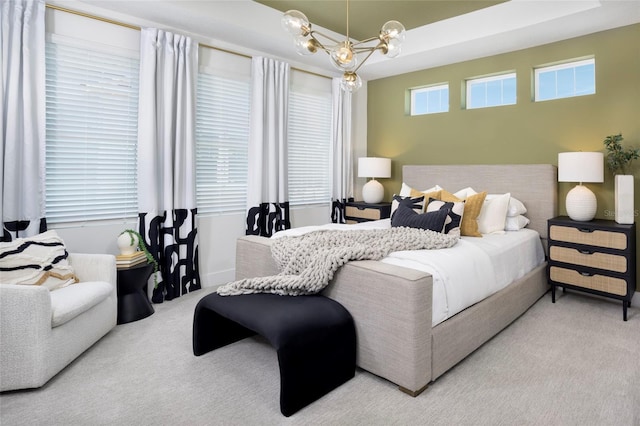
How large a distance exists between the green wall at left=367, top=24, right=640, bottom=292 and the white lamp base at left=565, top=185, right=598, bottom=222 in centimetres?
32

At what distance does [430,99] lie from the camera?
497 cm

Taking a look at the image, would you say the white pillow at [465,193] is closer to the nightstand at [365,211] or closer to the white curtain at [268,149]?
the nightstand at [365,211]

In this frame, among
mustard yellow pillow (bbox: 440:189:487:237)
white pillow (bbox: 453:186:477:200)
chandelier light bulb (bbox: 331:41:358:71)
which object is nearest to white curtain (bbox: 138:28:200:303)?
chandelier light bulb (bbox: 331:41:358:71)

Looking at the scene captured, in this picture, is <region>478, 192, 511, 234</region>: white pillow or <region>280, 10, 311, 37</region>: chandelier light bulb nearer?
<region>280, 10, 311, 37</region>: chandelier light bulb

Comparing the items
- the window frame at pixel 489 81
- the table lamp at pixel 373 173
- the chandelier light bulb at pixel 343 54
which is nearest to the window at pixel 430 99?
the window frame at pixel 489 81

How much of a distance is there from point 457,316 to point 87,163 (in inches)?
121

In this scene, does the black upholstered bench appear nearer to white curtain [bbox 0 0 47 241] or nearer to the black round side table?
the black round side table

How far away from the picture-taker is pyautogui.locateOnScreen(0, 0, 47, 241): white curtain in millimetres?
2738

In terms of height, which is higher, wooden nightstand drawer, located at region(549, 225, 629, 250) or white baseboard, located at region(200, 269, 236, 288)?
wooden nightstand drawer, located at region(549, 225, 629, 250)

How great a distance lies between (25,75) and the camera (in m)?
2.79

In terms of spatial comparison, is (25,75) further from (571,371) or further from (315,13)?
(571,371)

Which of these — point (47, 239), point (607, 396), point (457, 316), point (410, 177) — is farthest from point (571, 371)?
point (47, 239)

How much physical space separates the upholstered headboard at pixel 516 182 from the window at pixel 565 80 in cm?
77

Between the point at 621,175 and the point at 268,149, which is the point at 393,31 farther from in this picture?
the point at 621,175
